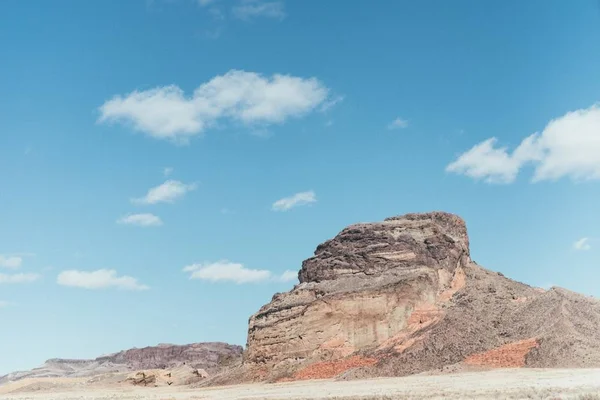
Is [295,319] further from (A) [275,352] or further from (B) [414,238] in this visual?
(B) [414,238]

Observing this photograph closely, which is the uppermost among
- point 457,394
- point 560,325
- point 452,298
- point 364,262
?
point 364,262

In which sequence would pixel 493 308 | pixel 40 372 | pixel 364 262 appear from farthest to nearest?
pixel 40 372
pixel 364 262
pixel 493 308

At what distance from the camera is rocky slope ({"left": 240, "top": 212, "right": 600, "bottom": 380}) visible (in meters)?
40.4

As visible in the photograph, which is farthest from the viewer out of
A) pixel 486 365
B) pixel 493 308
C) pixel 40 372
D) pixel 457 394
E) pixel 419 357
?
pixel 40 372

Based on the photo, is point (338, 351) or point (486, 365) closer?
point (486, 365)

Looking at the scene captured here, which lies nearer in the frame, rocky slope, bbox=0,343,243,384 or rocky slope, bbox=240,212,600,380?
rocky slope, bbox=240,212,600,380

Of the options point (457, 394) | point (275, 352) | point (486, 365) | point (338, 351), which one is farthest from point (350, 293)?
point (457, 394)

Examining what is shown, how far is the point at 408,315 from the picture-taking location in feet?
171

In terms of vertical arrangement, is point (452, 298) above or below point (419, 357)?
above

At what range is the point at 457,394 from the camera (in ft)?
81.6

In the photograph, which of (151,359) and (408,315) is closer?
(408,315)

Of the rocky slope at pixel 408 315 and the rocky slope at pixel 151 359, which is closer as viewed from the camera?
the rocky slope at pixel 408 315

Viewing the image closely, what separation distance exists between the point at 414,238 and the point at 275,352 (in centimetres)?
1724

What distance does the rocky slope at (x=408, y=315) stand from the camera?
4044cm
